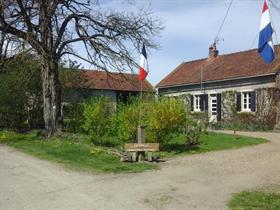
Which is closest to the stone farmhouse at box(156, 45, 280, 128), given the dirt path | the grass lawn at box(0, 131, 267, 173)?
the grass lawn at box(0, 131, 267, 173)

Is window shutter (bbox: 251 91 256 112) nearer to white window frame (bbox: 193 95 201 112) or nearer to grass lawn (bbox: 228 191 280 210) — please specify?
white window frame (bbox: 193 95 201 112)

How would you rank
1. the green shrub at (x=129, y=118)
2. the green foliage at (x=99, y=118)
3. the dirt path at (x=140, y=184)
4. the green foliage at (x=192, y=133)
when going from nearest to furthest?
the dirt path at (x=140, y=184)
the green shrub at (x=129, y=118)
the green foliage at (x=192, y=133)
the green foliage at (x=99, y=118)

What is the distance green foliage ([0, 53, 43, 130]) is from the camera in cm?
2456

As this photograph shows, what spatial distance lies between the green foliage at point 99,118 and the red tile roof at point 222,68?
14.6 m

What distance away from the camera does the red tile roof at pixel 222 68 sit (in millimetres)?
30766

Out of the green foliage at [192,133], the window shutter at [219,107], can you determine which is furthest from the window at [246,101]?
the green foliage at [192,133]

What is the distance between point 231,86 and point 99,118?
1709 centimetres

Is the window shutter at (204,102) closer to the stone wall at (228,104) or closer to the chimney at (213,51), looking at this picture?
the stone wall at (228,104)

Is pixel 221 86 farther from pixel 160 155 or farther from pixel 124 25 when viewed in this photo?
pixel 160 155

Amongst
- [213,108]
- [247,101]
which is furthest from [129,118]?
[213,108]

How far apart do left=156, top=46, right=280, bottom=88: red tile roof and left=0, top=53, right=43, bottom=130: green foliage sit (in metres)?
13.6

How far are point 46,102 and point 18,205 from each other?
14001mm

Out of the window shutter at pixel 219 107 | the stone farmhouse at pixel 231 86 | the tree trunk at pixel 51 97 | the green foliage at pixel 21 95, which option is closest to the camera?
the tree trunk at pixel 51 97

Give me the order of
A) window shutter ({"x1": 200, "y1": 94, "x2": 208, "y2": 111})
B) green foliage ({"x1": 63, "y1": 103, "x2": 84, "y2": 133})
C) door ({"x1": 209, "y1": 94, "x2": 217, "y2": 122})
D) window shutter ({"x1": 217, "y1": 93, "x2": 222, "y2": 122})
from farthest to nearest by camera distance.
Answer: window shutter ({"x1": 200, "y1": 94, "x2": 208, "y2": 111})
door ({"x1": 209, "y1": 94, "x2": 217, "y2": 122})
window shutter ({"x1": 217, "y1": 93, "x2": 222, "y2": 122})
green foliage ({"x1": 63, "y1": 103, "x2": 84, "y2": 133})
